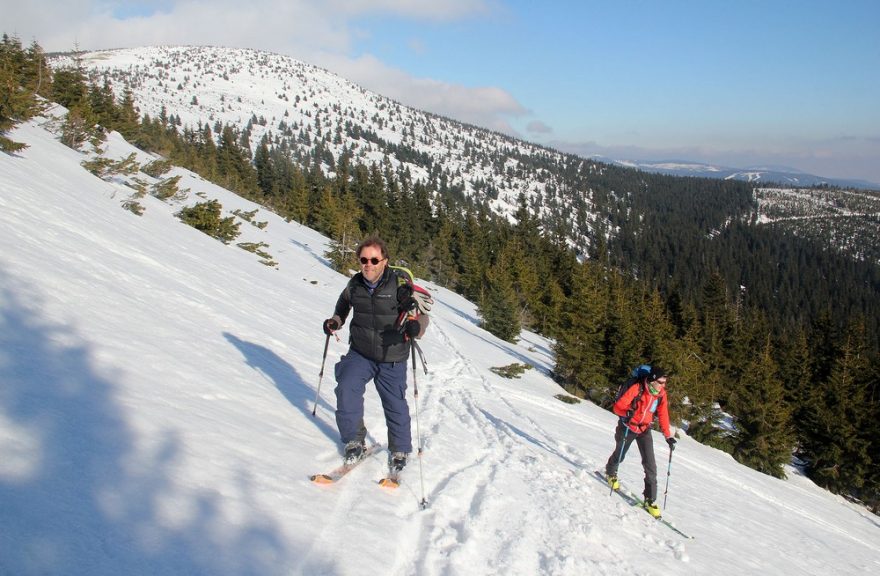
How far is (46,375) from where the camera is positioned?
12.1 feet

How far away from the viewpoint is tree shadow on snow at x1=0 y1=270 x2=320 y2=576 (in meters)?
2.36

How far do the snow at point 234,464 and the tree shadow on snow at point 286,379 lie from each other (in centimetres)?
5

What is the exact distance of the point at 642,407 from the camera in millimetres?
6898

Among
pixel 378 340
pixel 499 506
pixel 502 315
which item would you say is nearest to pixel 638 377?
pixel 499 506

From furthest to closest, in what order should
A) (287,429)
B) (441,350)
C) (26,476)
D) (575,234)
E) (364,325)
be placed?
(575,234)
(441,350)
(287,429)
(364,325)
(26,476)

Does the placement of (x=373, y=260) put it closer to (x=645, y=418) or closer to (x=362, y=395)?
(x=362, y=395)

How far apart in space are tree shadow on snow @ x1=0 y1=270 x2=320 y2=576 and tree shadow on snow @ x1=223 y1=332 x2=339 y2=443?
6.79ft

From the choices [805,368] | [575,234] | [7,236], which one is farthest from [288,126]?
[7,236]

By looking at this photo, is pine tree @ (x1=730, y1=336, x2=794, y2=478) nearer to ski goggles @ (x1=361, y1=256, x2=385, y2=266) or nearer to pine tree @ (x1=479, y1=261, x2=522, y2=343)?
pine tree @ (x1=479, y1=261, x2=522, y2=343)

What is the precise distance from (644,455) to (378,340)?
493 centimetres

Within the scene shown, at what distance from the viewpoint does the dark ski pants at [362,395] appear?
14.3 feet

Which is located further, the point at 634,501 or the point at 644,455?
the point at 644,455

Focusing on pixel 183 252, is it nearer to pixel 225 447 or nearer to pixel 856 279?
pixel 225 447

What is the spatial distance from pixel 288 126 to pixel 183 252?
190 meters
